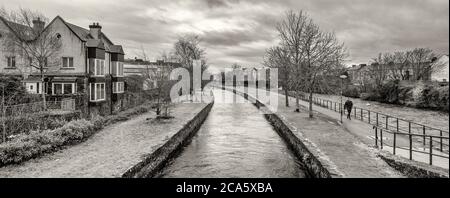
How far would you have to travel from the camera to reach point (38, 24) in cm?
2970

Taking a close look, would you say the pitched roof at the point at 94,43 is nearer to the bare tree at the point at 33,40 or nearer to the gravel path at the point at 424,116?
the bare tree at the point at 33,40

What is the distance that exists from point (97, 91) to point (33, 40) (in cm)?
691

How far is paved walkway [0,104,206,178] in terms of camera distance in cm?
1001

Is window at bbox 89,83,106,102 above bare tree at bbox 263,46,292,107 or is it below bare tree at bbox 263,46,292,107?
below

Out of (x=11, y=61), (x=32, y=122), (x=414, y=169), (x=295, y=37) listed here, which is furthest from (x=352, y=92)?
(x=32, y=122)

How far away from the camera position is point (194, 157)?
16.0m

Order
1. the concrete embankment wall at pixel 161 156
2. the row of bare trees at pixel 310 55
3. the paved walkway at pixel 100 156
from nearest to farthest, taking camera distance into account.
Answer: the paved walkway at pixel 100 156
the concrete embankment wall at pixel 161 156
the row of bare trees at pixel 310 55

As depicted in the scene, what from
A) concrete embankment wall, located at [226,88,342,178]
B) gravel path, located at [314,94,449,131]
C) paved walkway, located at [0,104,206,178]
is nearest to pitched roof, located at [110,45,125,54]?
paved walkway, located at [0,104,206,178]

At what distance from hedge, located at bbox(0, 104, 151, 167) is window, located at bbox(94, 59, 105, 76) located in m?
14.5

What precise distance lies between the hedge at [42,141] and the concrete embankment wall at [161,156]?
13.1ft

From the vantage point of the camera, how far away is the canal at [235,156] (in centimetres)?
1335

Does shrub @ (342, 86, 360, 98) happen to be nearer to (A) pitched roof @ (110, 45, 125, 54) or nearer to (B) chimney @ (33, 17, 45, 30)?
(A) pitched roof @ (110, 45, 125, 54)

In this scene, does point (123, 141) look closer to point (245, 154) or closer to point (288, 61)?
point (245, 154)

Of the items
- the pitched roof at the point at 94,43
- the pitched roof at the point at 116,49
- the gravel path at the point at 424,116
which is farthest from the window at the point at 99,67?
the gravel path at the point at 424,116
